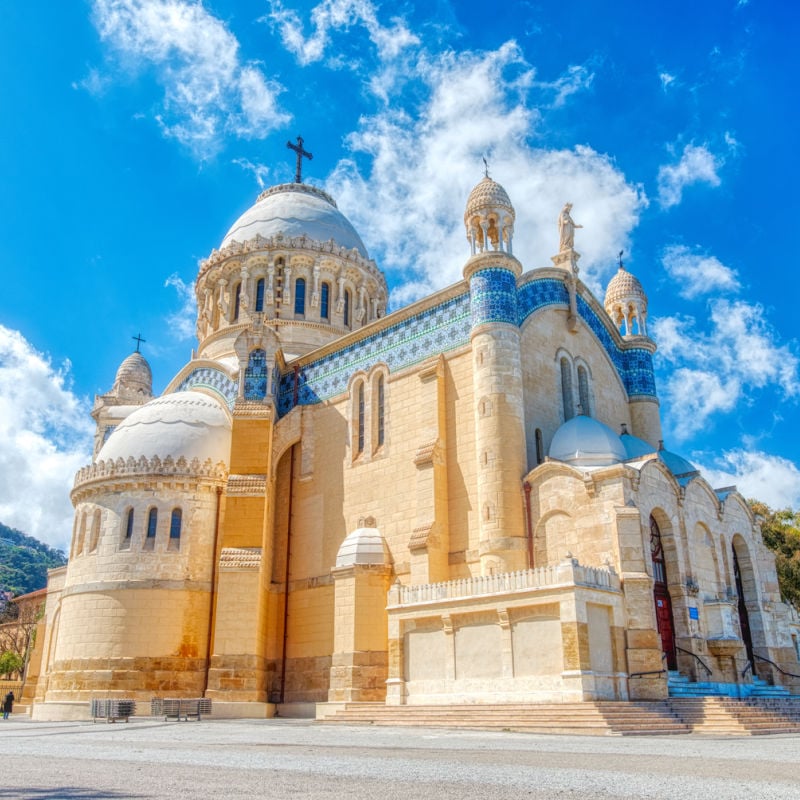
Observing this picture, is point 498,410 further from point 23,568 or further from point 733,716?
point 23,568

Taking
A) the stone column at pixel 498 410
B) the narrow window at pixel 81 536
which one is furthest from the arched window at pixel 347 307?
the narrow window at pixel 81 536

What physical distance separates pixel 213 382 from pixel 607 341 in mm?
14789

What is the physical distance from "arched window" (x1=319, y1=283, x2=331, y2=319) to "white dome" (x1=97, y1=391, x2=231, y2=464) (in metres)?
6.56

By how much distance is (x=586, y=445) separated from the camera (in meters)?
21.5

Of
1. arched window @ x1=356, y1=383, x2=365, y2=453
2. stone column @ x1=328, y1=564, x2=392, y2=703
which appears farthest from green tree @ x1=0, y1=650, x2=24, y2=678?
stone column @ x1=328, y1=564, x2=392, y2=703

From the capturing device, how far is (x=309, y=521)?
87.3ft

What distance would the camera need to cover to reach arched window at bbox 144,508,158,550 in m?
25.9

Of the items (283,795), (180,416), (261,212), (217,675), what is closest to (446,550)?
(217,675)

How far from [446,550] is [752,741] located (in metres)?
10.00

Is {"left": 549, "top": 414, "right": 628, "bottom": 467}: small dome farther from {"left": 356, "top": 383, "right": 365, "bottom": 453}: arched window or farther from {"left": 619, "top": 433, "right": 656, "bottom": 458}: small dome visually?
{"left": 356, "top": 383, "right": 365, "bottom": 453}: arched window

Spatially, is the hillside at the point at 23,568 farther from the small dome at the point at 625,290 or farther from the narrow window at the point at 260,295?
the small dome at the point at 625,290

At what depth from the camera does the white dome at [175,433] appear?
27266 millimetres

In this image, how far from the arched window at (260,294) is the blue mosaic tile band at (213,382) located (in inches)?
142

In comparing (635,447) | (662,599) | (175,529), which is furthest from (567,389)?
(175,529)
